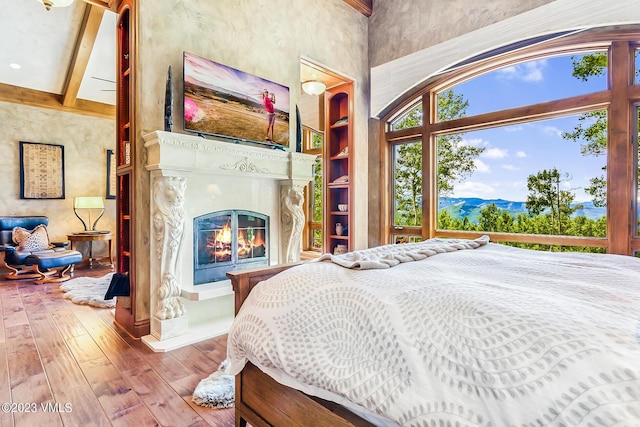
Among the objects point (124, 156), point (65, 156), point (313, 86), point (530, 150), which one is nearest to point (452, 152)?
point (530, 150)

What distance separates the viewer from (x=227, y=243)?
3.19 m

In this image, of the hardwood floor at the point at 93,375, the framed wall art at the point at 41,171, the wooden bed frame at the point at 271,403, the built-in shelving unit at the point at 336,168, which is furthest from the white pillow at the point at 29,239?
the wooden bed frame at the point at 271,403

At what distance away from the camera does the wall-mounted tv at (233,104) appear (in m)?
2.86

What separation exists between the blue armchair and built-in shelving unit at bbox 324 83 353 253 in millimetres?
3847

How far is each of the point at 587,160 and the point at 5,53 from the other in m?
7.74

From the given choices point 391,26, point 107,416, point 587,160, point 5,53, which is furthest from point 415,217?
point 5,53

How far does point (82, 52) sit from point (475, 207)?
6111mm

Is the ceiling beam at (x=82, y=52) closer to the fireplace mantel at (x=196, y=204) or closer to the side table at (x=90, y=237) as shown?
the side table at (x=90, y=237)

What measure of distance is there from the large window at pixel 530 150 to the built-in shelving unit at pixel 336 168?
2.25 ft

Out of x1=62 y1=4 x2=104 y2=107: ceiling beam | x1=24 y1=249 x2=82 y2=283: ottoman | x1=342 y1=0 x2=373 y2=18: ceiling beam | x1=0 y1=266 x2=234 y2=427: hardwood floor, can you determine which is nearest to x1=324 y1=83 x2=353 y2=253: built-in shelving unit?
x1=342 y1=0 x2=373 y2=18: ceiling beam

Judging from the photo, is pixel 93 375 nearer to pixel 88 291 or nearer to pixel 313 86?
pixel 88 291

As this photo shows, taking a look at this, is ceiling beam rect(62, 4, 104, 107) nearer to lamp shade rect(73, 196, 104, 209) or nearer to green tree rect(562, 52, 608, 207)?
lamp shade rect(73, 196, 104, 209)

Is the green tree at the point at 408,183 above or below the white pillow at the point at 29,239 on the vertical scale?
above

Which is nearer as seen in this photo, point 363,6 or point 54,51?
point 363,6
